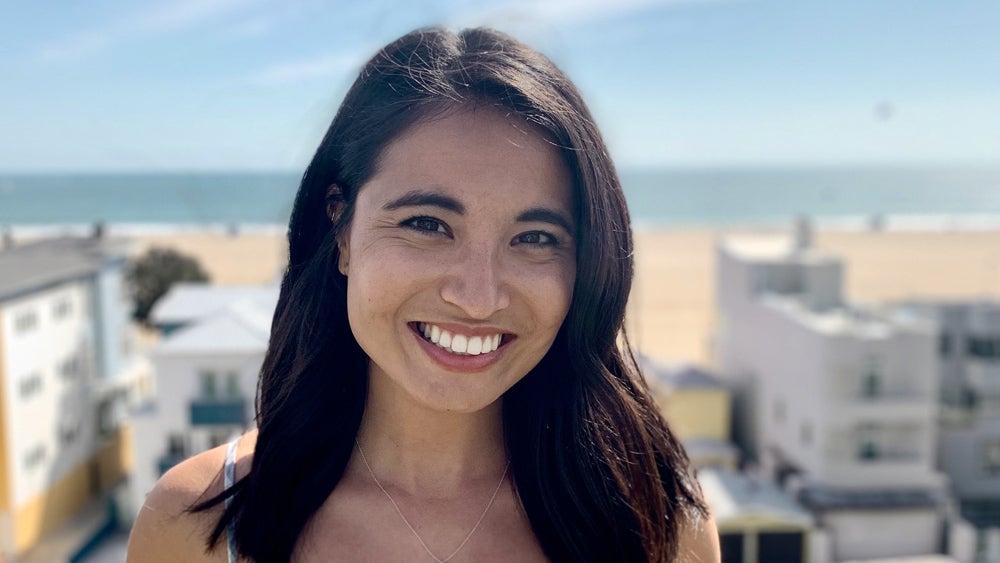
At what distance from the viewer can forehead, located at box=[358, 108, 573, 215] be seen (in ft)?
6.46

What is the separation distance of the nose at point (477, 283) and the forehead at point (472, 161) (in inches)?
4.9

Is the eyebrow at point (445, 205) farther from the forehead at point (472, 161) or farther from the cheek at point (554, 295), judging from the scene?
the cheek at point (554, 295)

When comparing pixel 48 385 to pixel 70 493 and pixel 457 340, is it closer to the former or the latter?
pixel 70 493

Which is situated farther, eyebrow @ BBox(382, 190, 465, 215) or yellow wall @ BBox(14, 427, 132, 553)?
yellow wall @ BBox(14, 427, 132, 553)

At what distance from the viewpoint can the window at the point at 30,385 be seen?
17250 millimetres

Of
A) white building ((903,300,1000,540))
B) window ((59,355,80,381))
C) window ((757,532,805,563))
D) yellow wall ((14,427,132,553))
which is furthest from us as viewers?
window ((59,355,80,381))

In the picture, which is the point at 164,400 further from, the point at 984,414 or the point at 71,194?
the point at 71,194

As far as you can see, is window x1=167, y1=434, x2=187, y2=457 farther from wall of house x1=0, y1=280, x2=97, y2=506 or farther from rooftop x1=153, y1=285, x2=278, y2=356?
wall of house x1=0, y1=280, x2=97, y2=506

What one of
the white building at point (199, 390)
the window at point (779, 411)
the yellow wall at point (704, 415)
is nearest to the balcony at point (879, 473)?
the window at point (779, 411)

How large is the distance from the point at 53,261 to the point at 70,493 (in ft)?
16.9

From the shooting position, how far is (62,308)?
18.9 m

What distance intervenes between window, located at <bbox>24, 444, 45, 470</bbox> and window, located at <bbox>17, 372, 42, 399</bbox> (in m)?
1.05

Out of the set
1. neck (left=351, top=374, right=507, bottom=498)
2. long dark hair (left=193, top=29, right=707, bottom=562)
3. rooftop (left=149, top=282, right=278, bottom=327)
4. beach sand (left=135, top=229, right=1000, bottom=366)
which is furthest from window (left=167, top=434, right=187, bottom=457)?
neck (left=351, top=374, right=507, bottom=498)

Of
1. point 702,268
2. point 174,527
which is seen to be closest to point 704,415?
point 174,527
